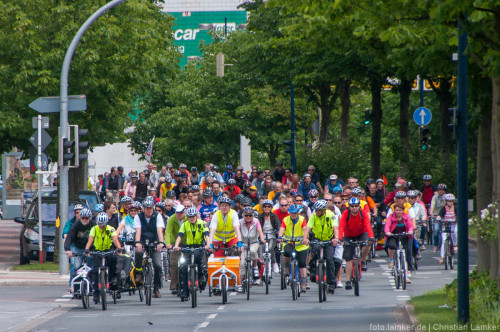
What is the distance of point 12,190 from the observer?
45312 millimetres

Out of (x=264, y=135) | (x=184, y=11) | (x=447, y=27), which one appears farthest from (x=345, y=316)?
(x=184, y=11)

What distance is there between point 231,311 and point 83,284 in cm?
270

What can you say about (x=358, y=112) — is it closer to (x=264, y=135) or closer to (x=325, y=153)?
(x=264, y=135)

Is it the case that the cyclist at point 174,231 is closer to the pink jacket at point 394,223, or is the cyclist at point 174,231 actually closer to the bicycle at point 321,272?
the bicycle at point 321,272

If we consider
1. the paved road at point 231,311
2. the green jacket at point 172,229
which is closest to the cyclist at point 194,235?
the green jacket at point 172,229

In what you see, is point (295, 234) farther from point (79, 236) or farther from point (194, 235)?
point (79, 236)

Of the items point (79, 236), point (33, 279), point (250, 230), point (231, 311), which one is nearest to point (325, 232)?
point (250, 230)

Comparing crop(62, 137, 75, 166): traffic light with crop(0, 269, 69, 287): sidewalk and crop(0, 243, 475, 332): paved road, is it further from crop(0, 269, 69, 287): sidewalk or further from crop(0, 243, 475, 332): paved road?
crop(0, 243, 475, 332): paved road

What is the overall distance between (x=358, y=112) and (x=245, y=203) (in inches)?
1690

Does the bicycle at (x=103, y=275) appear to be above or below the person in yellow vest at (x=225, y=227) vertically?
below

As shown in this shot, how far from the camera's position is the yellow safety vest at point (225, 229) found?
711 inches

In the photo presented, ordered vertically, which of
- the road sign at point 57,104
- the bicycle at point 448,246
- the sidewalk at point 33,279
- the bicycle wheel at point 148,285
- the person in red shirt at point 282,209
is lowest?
the sidewalk at point 33,279

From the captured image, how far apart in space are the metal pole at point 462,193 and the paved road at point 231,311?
1.95 metres

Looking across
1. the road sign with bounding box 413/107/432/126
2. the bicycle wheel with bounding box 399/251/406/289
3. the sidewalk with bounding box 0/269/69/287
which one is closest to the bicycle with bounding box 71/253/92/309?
the sidewalk with bounding box 0/269/69/287
